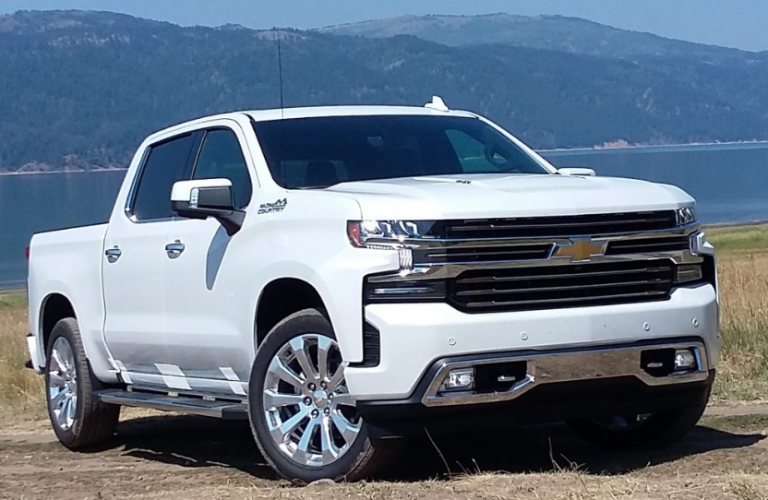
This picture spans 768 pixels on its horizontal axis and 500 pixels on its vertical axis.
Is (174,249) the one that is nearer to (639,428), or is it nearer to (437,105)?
(437,105)

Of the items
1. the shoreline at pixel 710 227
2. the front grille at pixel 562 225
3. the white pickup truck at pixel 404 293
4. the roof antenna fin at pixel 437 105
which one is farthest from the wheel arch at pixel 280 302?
the shoreline at pixel 710 227

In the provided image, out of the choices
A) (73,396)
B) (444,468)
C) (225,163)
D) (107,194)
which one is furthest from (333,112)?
(107,194)

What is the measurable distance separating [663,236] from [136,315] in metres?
3.08

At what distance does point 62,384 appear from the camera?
910 centimetres

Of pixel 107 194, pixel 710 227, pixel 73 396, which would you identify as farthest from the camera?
pixel 107 194

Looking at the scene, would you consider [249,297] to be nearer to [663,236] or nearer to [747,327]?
[663,236]

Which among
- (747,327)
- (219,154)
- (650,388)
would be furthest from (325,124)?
(747,327)

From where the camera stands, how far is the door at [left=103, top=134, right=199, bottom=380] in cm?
778

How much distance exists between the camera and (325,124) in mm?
7730

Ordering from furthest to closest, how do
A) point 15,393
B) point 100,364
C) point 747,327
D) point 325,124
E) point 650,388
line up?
point 15,393
point 747,327
point 100,364
point 325,124
point 650,388

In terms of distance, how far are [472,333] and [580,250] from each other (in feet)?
2.09

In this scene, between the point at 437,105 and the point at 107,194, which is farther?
the point at 107,194

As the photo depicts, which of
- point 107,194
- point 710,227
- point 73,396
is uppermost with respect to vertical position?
point 73,396

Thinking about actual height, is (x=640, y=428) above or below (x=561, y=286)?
below
